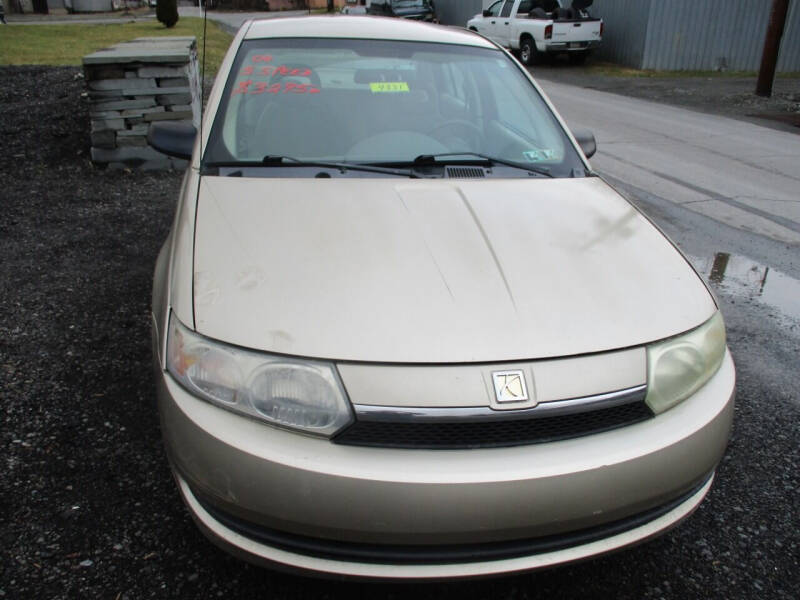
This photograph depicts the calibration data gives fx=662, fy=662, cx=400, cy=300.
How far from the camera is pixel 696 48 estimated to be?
18.6 m

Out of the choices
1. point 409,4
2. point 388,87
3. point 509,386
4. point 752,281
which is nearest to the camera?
point 509,386

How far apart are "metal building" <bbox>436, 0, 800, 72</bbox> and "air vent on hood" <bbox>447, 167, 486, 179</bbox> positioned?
18.0m

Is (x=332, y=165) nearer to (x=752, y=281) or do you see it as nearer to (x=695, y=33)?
(x=752, y=281)

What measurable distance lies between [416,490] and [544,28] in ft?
62.5

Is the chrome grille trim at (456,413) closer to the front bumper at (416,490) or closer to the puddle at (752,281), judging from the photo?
the front bumper at (416,490)

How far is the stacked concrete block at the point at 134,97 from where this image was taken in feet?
19.9

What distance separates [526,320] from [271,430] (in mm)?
727

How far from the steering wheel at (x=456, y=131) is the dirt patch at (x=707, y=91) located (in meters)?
9.42

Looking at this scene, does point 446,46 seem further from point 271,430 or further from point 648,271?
point 271,430

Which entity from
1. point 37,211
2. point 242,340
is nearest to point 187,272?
point 242,340

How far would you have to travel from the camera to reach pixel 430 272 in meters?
1.95

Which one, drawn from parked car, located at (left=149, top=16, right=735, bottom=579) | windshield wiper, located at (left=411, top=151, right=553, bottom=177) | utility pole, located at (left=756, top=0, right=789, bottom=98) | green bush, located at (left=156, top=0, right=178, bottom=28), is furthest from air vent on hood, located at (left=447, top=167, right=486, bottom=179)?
green bush, located at (left=156, top=0, right=178, bottom=28)

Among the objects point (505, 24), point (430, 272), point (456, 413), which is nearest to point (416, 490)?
point (456, 413)

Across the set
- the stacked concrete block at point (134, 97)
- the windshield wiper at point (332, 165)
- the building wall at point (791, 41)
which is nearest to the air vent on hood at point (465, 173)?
the windshield wiper at point (332, 165)
